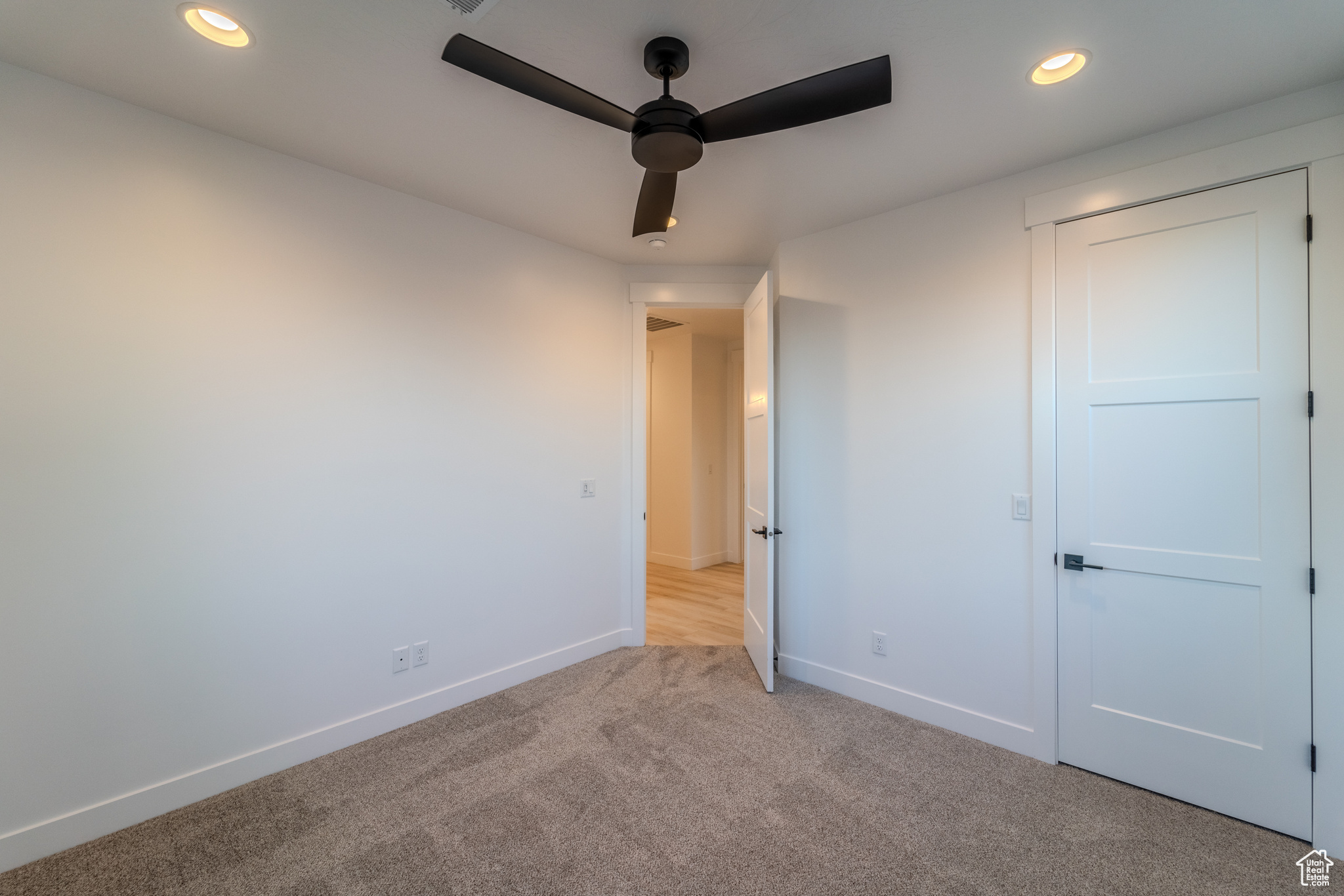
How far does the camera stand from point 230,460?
2.15 meters

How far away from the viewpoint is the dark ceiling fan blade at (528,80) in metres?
1.39

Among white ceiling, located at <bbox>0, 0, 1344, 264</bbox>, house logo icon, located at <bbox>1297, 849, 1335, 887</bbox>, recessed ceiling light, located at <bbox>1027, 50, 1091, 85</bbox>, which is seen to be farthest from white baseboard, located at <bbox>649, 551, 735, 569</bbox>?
recessed ceiling light, located at <bbox>1027, 50, 1091, 85</bbox>

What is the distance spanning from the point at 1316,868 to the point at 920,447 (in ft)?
5.99

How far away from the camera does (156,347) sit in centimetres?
200

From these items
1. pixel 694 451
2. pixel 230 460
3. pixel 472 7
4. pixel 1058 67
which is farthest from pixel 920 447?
pixel 694 451

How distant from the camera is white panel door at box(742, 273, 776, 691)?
2.96 metres

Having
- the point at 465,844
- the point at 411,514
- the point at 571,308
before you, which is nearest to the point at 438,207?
the point at 571,308

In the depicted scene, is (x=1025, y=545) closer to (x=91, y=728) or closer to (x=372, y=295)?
(x=372, y=295)

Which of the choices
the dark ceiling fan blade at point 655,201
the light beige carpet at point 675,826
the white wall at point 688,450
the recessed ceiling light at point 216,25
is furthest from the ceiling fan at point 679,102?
the white wall at point 688,450

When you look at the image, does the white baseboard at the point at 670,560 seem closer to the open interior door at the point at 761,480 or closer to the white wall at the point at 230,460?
the open interior door at the point at 761,480

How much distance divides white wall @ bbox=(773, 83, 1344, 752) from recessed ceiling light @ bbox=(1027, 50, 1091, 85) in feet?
2.14

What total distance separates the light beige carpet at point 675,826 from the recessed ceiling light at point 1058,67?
250 centimetres

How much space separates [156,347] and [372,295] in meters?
0.81

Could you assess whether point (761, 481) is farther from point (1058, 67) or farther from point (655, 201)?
point (1058, 67)
